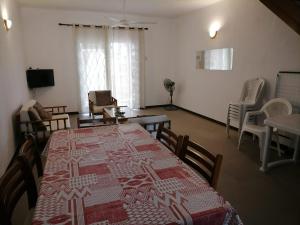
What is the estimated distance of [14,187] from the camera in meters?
1.28

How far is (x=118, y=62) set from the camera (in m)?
6.23

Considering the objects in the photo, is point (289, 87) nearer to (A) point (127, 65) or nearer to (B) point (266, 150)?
(B) point (266, 150)

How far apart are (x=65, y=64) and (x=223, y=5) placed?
403cm

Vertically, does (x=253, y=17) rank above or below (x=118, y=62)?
above

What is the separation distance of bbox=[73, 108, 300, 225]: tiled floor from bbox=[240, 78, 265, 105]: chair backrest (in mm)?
744

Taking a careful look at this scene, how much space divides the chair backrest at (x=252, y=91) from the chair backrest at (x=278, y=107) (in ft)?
0.97

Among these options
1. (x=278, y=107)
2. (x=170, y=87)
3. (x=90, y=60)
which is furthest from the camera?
(x=170, y=87)

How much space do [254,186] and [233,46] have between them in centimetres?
291

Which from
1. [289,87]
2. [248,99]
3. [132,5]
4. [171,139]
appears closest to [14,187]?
[171,139]

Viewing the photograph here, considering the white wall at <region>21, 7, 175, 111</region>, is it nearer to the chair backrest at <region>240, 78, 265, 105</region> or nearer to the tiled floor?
the chair backrest at <region>240, 78, 265, 105</region>

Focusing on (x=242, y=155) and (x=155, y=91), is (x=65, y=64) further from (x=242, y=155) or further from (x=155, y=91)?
(x=242, y=155)

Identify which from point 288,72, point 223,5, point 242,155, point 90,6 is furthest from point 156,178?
point 90,6

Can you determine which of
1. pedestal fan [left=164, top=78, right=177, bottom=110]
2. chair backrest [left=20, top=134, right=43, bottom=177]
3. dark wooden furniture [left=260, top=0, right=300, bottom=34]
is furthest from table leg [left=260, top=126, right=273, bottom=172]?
pedestal fan [left=164, top=78, right=177, bottom=110]

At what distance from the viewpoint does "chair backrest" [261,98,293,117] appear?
3248mm
